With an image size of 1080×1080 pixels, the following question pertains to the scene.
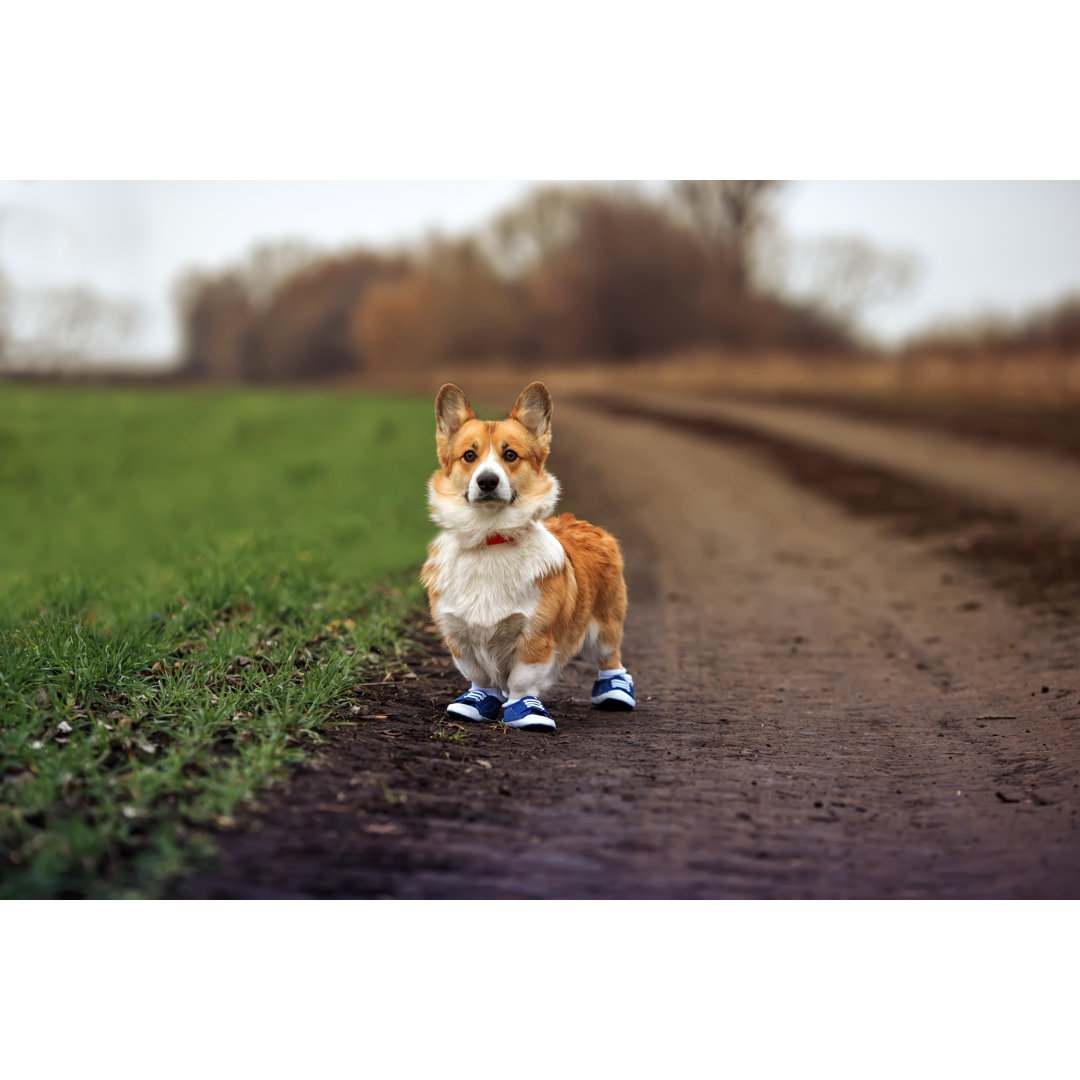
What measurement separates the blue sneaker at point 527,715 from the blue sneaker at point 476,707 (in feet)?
→ 0.48

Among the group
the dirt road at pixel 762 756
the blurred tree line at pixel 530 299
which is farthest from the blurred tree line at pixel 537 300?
the dirt road at pixel 762 756

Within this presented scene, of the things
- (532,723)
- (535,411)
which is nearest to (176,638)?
(532,723)

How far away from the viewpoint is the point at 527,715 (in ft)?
16.4

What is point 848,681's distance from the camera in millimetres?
6750

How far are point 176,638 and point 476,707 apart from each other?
6.77 ft

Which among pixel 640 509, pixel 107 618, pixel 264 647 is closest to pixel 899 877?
pixel 264 647

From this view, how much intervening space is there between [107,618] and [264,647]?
4.54 feet

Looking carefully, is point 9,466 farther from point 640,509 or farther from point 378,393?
point 640,509

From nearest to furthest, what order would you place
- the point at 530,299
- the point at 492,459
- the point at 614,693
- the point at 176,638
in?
the point at 492,459 < the point at 614,693 < the point at 176,638 < the point at 530,299

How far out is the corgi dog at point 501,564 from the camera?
475cm

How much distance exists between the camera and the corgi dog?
475cm

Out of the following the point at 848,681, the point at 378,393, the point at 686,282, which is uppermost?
the point at 686,282

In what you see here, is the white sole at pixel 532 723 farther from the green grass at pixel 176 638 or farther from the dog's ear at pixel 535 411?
the dog's ear at pixel 535 411

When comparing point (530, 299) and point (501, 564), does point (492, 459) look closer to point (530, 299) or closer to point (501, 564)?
point (501, 564)
